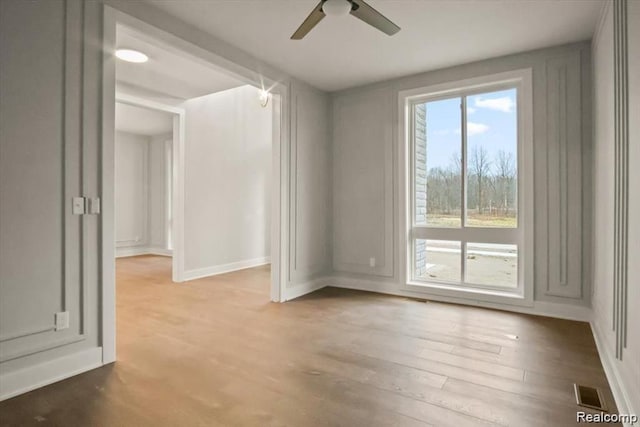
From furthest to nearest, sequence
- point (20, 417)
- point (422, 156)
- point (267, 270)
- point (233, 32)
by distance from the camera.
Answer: point (267, 270), point (422, 156), point (233, 32), point (20, 417)

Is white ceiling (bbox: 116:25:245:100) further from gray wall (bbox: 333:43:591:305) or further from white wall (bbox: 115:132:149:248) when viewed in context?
white wall (bbox: 115:132:149:248)

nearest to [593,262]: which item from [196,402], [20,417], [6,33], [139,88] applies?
[196,402]

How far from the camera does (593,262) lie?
130 inches

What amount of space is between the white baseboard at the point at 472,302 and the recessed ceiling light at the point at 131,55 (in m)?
3.51

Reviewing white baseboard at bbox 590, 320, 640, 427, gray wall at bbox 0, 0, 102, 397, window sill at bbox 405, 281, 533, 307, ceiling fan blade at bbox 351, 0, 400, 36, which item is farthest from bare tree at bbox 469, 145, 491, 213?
gray wall at bbox 0, 0, 102, 397

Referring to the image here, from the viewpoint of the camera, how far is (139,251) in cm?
865

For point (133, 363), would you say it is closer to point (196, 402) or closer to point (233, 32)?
point (196, 402)

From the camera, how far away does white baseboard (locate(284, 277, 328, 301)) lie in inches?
172

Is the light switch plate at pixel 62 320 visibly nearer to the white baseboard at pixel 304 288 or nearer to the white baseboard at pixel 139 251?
the white baseboard at pixel 304 288

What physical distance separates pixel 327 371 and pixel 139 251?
24.9 feet

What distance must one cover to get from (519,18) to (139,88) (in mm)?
4462

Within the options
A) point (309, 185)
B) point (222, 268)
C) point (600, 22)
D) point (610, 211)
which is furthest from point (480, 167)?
point (222, 268)

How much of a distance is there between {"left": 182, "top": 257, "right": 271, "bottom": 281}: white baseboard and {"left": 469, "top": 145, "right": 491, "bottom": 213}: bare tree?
410 cm

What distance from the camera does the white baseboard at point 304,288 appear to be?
14.3 ft
